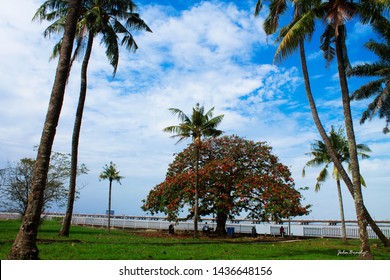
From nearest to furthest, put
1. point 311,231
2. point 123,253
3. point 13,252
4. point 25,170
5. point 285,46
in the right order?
point 13,252 → point 123,253 → point 285,46 → point 25,170 → point 311,231

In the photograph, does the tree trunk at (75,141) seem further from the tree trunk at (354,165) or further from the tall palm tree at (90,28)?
the tree trunk at (354,165)

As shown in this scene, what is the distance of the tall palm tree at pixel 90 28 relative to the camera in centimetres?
1898

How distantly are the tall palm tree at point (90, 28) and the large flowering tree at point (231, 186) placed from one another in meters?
11.1

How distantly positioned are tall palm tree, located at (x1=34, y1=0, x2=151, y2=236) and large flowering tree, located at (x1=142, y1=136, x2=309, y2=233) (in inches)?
436

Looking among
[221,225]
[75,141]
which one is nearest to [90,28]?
[75,141]

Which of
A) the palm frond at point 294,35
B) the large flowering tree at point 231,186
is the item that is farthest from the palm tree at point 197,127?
the palm frond at point 294,35

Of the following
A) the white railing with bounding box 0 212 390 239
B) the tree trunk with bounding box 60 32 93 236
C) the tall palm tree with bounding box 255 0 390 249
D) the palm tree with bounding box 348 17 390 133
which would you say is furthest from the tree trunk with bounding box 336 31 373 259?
the white railing with bounding box 0 212 390 239

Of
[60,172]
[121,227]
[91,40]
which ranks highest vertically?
[91,40]

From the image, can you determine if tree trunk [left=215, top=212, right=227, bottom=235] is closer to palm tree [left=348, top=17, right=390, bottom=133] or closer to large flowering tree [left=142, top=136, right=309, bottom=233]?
large flowering tree [left=142, top=136, right=309, bottom=233]

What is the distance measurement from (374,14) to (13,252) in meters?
16.0

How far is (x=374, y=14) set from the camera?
48.8ft

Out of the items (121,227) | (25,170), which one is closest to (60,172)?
(25,170)

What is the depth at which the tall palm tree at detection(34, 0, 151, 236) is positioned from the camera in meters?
19.0

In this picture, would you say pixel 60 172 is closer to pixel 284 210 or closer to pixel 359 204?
pixel 284 210
